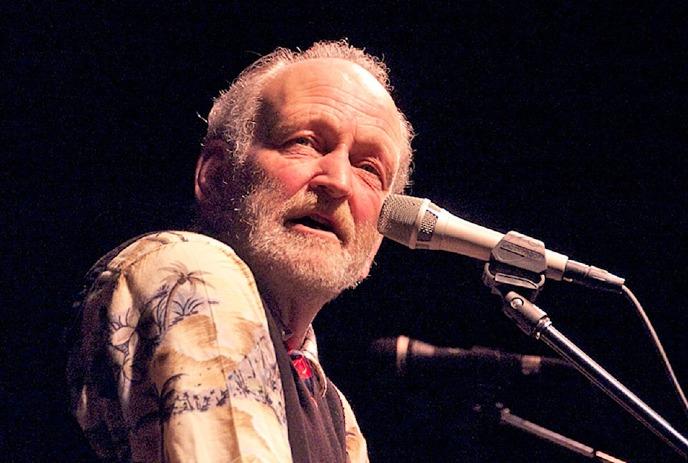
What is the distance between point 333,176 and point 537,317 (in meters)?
0.70

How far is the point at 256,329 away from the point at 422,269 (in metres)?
1.92

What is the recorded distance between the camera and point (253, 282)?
1.23m

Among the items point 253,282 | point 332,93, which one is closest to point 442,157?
point 332,93

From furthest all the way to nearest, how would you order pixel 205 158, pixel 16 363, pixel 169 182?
pixel 169 182
pixel 205 158
pixel 16 363

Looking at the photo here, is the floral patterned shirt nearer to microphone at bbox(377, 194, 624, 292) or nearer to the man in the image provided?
the man

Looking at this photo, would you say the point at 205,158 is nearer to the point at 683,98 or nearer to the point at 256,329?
the point at 256,329

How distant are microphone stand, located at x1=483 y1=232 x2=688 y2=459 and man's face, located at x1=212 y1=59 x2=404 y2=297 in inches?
18.8

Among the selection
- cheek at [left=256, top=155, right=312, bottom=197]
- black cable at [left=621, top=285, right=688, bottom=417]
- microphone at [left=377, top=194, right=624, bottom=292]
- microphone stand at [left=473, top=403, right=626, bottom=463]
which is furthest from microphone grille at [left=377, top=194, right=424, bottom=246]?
microphone stand at [left=473, top=403, right=626, bottom=463]

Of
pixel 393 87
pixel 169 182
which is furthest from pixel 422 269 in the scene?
pixel 169 182

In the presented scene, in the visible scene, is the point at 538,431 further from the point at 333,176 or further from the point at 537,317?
the point at 333,176

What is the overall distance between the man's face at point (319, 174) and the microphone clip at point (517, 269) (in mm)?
470

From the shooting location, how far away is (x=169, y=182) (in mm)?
2604

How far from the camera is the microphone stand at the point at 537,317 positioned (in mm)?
1252

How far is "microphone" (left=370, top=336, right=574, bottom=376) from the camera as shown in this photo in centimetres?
195
